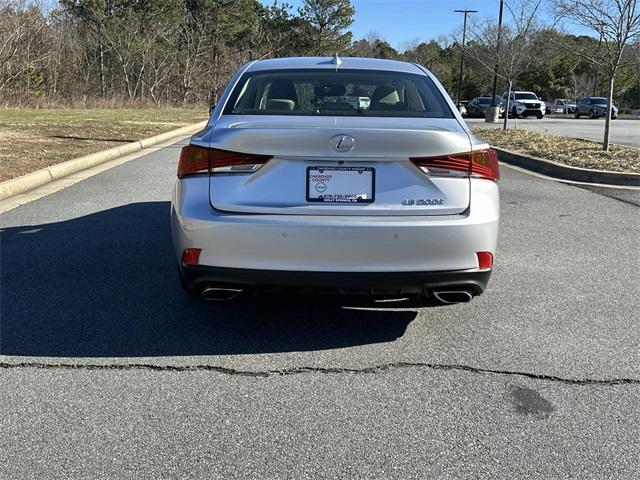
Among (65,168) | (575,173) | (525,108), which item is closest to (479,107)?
(525,108)

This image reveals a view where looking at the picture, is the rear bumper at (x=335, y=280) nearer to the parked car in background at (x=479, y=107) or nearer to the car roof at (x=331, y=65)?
the car roof at (x=331, y=65)

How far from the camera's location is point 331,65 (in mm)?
4598

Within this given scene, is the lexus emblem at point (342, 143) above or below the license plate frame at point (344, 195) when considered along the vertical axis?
above

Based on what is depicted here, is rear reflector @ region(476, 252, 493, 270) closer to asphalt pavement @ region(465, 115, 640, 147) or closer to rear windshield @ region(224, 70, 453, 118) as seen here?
rear windshield @ region(224, 70, 453, 118)

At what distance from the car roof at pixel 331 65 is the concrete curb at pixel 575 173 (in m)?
6.44

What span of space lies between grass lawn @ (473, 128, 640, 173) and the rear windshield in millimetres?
7429

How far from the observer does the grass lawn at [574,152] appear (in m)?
11.3

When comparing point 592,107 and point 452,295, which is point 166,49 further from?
point 452,295

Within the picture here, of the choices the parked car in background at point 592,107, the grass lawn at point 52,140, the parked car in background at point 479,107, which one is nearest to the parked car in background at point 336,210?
the grass lawn at point 52,140

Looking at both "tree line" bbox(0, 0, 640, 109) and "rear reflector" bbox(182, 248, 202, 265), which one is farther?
"tree line" bbox(0, 0, 640, 109)

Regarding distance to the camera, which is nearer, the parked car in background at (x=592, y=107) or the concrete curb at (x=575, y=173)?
the concrete curb at (x=575, y=173)

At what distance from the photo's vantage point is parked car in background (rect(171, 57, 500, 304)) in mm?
3328

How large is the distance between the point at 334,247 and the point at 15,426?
1.67 meters

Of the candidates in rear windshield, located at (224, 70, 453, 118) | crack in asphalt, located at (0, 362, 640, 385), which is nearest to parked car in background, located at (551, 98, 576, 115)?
rear windshield, located at (224, 70, 453, 118)
